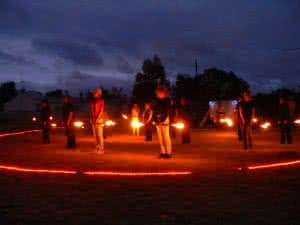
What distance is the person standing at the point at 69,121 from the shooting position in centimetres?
2420

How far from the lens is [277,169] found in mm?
16344

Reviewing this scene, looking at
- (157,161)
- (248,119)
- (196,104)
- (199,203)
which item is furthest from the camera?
(196,104)

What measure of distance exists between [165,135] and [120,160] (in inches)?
57.7

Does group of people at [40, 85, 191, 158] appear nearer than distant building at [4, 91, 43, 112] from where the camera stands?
Yes

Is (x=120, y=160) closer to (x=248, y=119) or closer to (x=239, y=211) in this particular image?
(x=248, y=119)

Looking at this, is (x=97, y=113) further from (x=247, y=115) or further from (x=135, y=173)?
(x=135, y=173)

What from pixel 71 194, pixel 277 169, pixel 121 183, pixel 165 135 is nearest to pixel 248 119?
pixel 165 135

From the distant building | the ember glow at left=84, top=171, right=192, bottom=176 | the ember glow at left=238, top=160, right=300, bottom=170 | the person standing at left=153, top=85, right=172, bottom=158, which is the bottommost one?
the ember glow at left=84, top=171, right=192, bottom=176

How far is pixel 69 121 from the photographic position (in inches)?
969

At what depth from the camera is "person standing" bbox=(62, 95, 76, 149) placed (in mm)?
24203

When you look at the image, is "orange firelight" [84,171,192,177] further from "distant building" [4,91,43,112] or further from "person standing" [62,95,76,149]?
"distant building" [4,91,43,112]

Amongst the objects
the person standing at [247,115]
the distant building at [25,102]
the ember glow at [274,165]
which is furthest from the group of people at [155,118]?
the distant building at [25,102]

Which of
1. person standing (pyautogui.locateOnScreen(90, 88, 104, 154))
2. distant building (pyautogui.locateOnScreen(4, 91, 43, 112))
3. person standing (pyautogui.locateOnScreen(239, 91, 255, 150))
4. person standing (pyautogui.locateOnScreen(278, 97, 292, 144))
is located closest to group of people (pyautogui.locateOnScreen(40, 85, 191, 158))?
person standing (pyautogui.locateOnScreen(90, 88, 104, 154))

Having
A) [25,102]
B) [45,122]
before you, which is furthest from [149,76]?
[45,122]
